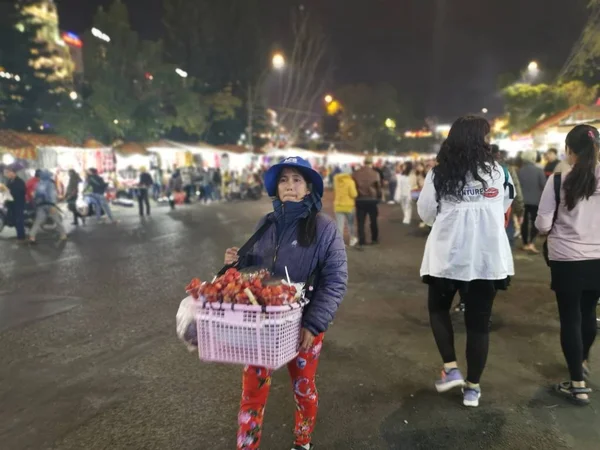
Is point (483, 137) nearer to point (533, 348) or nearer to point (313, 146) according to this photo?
point (533, 348)

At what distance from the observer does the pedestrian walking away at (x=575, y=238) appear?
3.24m

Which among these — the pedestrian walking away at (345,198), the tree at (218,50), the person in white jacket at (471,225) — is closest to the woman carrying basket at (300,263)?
the person in white jacket at (471,225)

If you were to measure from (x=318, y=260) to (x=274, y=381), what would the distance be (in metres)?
1.72

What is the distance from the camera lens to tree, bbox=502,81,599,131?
21.4 m

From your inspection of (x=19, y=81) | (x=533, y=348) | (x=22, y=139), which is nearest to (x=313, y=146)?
(x=19, y=81)

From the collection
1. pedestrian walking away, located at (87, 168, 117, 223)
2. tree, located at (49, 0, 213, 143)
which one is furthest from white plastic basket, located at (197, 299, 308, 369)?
tree, located at (49, 0, 213, 143)

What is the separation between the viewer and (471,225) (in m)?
3.07

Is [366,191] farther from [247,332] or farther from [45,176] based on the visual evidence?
[45,176]

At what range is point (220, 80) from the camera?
118 ft

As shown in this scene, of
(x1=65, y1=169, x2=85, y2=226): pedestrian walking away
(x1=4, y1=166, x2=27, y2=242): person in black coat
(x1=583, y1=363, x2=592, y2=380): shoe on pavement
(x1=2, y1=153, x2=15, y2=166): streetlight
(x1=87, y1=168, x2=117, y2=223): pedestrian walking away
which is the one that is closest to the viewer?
(x1=583, y1=363, x2=592, y2=380): shoe on pavement

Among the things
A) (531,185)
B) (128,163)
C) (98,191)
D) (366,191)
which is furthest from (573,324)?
(128,163)

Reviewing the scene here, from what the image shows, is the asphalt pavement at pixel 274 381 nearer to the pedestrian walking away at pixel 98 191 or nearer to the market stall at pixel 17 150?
the pedestrian walking away at pixel 98 191

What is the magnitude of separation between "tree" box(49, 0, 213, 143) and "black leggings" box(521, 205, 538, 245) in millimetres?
21497

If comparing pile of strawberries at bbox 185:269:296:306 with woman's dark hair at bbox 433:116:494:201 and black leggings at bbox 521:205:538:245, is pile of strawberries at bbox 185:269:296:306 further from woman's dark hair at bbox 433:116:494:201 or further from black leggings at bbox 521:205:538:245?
black leggings at bbox 521:205:538:245
